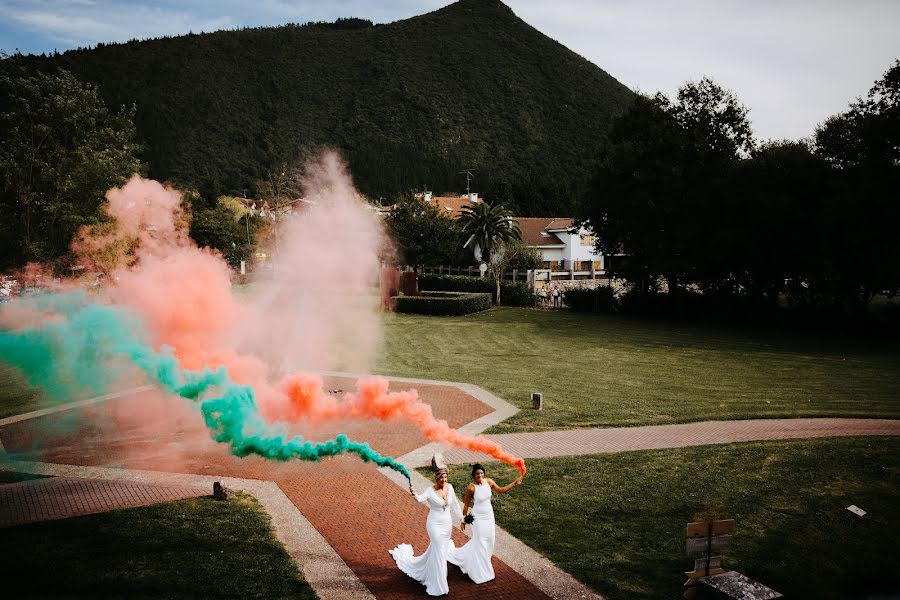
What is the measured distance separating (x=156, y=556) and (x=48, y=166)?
26490mm

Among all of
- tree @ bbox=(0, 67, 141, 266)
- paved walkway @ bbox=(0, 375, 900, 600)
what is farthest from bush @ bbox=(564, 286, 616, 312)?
tree @ bbox=(0, 67, 141, 266)

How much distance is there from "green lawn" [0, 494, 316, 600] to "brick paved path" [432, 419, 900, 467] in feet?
16.0

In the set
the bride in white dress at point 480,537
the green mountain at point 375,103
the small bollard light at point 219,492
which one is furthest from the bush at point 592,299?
the green mountain at point 375,103

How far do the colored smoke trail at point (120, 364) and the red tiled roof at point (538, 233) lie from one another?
6212cm

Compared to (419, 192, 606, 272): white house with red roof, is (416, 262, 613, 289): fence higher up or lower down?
lower down

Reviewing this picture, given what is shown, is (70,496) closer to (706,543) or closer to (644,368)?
(706,543)

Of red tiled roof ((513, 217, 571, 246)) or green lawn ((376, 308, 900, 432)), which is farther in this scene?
red tiled roof ((513, 217, 571, 246))

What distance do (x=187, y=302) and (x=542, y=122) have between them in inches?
5693

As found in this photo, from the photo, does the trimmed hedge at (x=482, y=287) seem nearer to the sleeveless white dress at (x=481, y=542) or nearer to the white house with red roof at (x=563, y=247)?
the white house with red roof at (x=563, y=247)

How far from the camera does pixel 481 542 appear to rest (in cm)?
962

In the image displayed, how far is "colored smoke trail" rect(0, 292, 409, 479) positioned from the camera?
10.7 metres

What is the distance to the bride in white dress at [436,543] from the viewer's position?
9.22m

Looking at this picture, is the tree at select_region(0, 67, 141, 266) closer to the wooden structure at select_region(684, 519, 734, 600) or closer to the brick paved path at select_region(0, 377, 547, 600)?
the brick paved path at select_region(0, 377, 547, 600)

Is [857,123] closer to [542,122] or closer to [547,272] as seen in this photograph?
[547,272]
